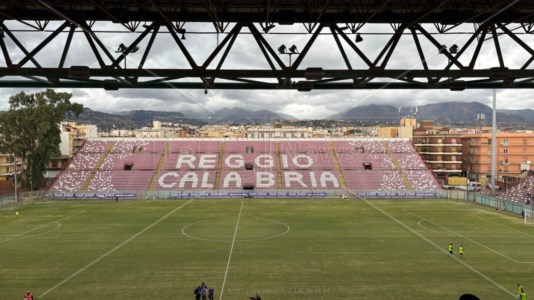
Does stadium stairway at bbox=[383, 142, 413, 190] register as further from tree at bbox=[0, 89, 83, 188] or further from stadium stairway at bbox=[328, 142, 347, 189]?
tree at bbox=[0, 89, 83, 188]

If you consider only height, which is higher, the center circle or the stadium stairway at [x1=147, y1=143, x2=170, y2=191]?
the stadium stairway at [x1=147, y1=143, x2=170, y2=191]

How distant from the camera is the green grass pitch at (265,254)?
20.5 metres

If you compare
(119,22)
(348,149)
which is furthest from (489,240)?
(348,149)

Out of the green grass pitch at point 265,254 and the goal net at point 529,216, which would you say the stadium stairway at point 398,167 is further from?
the goal net at point 529,216

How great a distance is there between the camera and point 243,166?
235ft

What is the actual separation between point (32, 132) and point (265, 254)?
54774 mm

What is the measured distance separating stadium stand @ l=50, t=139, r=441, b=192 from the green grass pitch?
1871cm

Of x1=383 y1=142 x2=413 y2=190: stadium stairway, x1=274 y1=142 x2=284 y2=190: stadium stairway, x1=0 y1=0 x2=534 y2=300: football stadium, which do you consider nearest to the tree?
x1=0 y1=0 x2=534 y2=300: football stadium

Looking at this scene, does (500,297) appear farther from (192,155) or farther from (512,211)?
(192,155)

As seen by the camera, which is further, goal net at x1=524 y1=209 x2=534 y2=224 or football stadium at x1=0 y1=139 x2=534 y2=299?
goal net at x1=524 y1=209 x2=534 y2=224

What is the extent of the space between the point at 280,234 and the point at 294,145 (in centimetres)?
4645

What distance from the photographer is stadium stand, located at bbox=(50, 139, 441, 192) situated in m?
65.7

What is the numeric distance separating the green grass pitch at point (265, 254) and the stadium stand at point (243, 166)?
18.7m

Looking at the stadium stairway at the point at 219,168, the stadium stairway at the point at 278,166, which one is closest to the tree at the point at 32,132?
the stadium stairway at the point at 219,168
